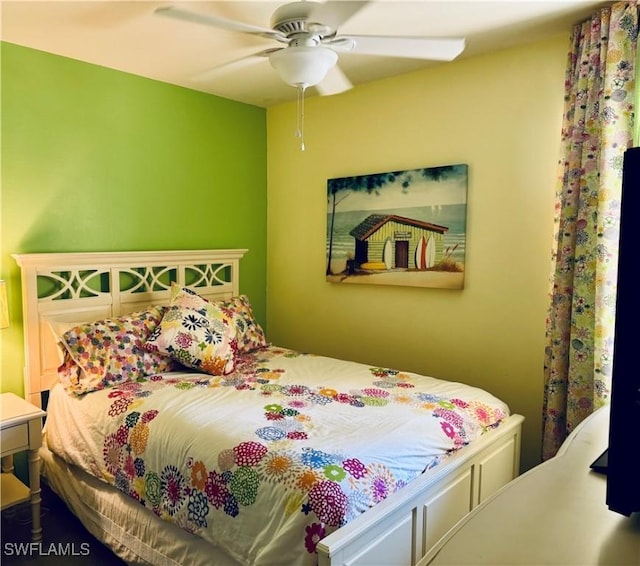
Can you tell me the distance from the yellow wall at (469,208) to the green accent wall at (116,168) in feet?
1.40

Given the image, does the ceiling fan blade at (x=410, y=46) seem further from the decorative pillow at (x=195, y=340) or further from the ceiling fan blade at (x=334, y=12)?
the decorative pillow at (x=195, y=340)

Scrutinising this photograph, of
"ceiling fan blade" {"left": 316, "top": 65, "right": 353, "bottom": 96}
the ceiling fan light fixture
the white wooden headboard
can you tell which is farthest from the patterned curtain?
the white wooden headboard

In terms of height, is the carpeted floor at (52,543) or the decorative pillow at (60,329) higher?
the decorative pillow at (60,329)

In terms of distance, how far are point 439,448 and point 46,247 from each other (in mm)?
2483

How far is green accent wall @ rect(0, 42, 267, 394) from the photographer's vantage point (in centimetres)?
291

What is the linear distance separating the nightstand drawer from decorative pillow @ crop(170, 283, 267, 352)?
1.04 meters

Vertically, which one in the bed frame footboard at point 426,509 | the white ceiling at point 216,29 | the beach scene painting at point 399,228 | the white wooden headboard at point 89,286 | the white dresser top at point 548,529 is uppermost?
the white ceiling at point 216,29

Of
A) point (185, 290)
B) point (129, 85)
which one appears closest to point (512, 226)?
point (185, 290)

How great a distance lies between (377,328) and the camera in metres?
3.71

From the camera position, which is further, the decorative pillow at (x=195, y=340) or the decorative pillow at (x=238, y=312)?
the decorative pillow at (x=238, y=312)

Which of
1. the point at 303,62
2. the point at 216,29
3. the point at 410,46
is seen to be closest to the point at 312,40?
the point at 303,62

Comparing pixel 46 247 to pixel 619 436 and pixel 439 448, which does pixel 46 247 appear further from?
pixel 619 436

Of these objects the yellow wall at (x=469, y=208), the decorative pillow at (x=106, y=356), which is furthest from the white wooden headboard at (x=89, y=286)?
the yellow wall at (x=469, y=208)

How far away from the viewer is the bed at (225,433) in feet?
5.73
